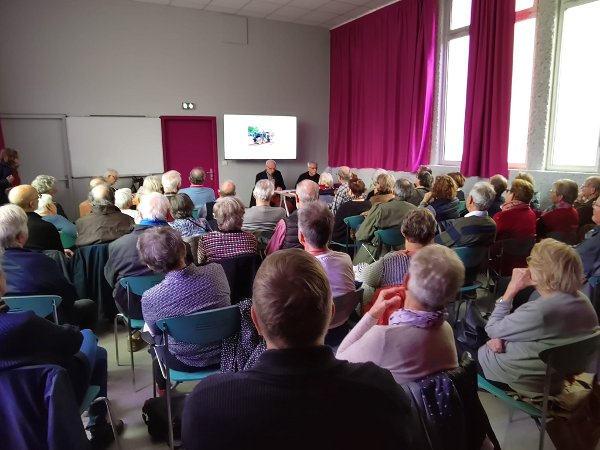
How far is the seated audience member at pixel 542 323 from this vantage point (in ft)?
5.75

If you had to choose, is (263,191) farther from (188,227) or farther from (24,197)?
(24,197)

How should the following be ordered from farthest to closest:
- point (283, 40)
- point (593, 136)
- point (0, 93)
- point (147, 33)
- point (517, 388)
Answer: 1. point (283, 40)
2. point (147, 33)
3. point (0, 93)
4. point (593, 136)
5. point (517, 388)

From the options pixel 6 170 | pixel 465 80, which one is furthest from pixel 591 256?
pixel 6 170

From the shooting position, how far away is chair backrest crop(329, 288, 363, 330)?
205cm

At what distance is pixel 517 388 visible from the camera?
189 centimetres

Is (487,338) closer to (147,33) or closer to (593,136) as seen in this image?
(593,136)

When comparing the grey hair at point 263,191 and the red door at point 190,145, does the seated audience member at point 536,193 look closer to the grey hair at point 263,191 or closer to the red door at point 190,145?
the grey hair at point 263,191

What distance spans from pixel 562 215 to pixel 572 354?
2.64 m

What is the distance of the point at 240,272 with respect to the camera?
9.17 ft

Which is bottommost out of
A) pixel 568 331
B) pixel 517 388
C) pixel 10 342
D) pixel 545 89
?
pixel 517 388

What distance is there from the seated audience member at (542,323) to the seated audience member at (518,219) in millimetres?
1869

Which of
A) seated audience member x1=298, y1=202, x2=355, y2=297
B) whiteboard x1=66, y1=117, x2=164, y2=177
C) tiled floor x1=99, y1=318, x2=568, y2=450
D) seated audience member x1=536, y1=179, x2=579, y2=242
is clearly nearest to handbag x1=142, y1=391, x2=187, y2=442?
tiled floor x1=99, y1=318, x2=568, y2=450

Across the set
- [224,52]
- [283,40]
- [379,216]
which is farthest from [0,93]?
[379,216]

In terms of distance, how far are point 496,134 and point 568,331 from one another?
16.1 feet
